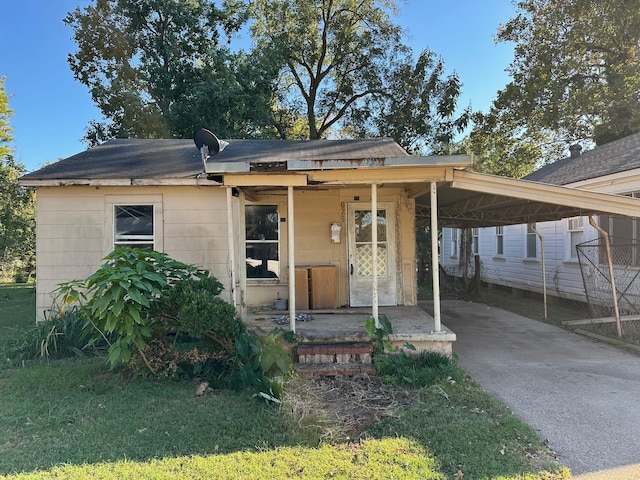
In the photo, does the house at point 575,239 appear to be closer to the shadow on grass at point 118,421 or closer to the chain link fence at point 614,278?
the chain link fence at point 614,278

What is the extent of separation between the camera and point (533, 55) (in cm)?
1870

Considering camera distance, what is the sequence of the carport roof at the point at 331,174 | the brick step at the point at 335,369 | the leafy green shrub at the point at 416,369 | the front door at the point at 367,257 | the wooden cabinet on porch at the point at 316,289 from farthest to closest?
the front door at the point at 367,257 → the wooden cabinet on porch at the point at 316,289 → the carport roof at the point at 331,174 → the brick step at the point at 335,369 → the leafy green shrub at the point at 416,369

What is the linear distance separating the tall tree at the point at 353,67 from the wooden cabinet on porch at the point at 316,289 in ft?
37.1

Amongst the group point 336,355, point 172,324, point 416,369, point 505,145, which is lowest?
point 416,369

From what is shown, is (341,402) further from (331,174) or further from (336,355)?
(331,174)

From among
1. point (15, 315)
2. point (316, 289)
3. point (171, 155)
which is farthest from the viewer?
point (15, 315)

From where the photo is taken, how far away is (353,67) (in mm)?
19141

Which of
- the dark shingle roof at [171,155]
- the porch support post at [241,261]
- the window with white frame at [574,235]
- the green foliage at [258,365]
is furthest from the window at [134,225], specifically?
the window with white frame at [574,235]

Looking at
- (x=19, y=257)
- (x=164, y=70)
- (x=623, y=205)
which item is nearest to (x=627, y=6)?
(x=623, y=205)

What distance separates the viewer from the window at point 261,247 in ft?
26.4

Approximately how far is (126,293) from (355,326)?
3187 millimetres

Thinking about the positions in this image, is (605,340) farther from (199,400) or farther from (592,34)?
(592,34)

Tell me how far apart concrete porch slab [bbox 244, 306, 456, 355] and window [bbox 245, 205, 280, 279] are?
0.89 m

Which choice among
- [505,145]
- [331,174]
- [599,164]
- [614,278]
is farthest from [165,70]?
[505,145]
